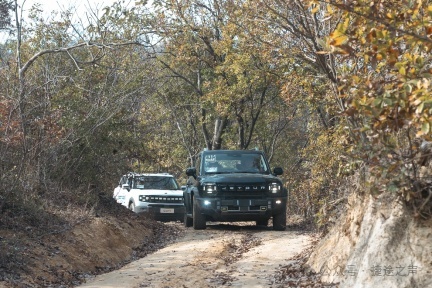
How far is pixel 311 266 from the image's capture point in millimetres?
11922

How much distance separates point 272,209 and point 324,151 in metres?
2.31

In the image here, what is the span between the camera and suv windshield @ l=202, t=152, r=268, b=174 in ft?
69.5

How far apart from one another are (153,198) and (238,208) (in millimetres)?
6474

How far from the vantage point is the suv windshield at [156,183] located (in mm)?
26484

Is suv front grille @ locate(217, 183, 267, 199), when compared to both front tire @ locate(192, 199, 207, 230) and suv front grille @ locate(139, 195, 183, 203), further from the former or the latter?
suv front grille @ locate(139, 195, 183, 203)

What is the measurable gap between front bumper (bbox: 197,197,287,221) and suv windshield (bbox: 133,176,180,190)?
6.73m

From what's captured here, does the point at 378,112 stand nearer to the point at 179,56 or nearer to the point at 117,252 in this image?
the point at 117,252

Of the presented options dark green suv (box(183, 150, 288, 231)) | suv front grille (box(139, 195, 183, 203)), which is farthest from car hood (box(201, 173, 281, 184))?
suv front grille (box(139, 195, 183, 203))

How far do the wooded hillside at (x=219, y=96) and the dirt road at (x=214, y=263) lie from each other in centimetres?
122

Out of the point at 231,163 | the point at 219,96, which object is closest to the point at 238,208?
the point at 231,163

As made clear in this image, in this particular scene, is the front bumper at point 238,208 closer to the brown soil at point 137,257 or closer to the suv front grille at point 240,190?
the suv front grille at point 240,190

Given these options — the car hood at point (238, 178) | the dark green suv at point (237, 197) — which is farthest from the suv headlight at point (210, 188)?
the car hood at point (238, 178)

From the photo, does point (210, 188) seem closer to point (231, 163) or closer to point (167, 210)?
point (231, 163)

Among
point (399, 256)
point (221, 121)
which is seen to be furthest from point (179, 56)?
point (399, 256)
